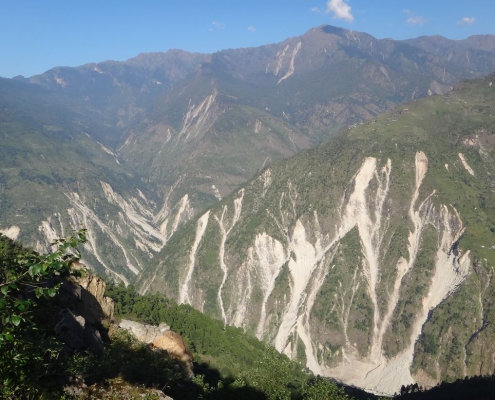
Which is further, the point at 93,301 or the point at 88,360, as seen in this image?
the point at 93,301

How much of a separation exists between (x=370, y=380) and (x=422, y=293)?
5129 cm

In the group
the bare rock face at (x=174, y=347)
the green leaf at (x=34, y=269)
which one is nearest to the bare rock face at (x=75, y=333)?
the bare rock face at (x=174, y=347)

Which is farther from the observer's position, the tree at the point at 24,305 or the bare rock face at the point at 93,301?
the bare rock face at the point at 93,301

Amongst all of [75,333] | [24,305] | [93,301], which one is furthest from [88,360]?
[93,301]

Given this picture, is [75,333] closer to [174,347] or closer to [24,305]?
[174,347]

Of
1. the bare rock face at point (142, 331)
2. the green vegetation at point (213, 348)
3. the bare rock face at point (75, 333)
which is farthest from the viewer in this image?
the bare rock face at point (142, 331)

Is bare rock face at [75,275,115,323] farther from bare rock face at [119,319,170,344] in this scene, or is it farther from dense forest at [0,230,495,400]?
bare rock face at [119,319,170,344]

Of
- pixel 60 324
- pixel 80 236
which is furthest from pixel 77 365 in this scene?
pixel 80 236

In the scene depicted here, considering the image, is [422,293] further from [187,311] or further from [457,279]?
[187,311]

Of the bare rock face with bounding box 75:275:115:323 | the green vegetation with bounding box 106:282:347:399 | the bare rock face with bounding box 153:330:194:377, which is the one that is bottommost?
the green vegetation with bounding box 106:282:347:399

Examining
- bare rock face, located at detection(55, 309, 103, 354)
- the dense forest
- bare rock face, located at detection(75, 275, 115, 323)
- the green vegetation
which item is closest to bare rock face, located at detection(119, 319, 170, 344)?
the dense forest

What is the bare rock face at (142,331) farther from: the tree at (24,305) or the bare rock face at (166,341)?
the tree at (24,305)

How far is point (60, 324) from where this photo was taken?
40.4 meters

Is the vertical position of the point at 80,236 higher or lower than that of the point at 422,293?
higher
